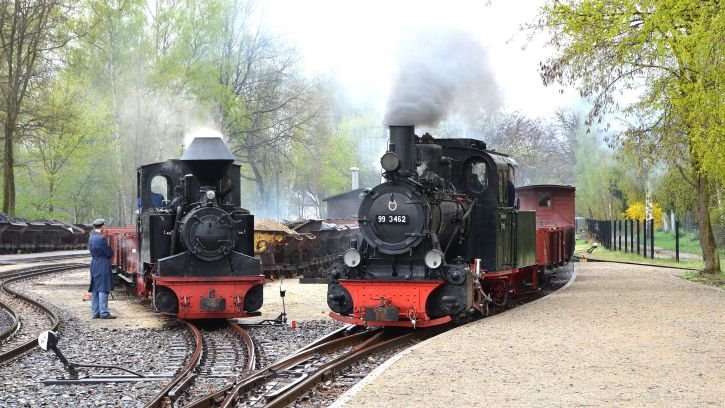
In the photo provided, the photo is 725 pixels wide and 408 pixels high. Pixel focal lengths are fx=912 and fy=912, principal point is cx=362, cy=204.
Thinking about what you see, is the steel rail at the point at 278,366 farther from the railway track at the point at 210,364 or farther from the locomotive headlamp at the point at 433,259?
the locomotive headlamp at the point at 433,259

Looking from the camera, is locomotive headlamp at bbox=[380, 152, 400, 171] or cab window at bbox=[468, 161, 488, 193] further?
cab window at bbox=[468, 161, 488, 193]

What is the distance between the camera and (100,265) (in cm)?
1577

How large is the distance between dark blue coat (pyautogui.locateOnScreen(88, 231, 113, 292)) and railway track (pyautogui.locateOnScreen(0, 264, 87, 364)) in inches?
34.3

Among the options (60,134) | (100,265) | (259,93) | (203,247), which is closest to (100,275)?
(100,265)

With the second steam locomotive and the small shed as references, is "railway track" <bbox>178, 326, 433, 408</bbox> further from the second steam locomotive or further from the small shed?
the small shed

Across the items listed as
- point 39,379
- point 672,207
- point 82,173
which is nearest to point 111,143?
point 82,173

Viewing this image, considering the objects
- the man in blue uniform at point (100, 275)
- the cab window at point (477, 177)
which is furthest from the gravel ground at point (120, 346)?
Result: the cab window at point (477, 177)

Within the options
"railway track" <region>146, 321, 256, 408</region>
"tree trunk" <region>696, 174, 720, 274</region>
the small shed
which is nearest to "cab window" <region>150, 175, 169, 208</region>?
"railway track" <region>146, 321, 256, 408</region>

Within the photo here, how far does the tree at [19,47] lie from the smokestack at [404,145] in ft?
92.0

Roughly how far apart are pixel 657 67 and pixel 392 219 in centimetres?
1146

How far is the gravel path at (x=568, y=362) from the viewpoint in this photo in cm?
805

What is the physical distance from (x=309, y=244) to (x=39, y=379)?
1766 centimetres

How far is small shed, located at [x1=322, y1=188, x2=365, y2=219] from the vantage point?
41812 millimetres

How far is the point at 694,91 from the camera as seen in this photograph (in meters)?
18.1
